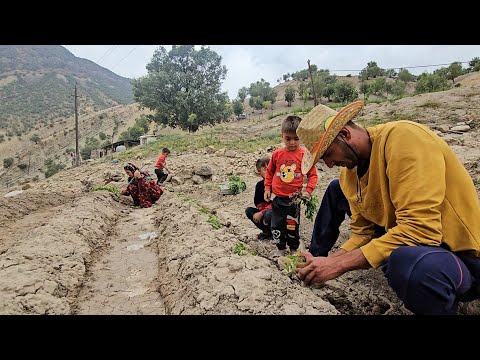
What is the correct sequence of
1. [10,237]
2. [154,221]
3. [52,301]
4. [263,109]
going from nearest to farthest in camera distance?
1. [52,301]
2. [10,237]
3. [154,221]
4. [263,109]

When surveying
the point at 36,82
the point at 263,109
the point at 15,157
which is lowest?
the point at 15,157

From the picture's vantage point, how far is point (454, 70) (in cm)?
3500

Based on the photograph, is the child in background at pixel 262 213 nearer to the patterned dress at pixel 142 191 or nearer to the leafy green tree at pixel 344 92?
the patterned dress at pixel 142 191

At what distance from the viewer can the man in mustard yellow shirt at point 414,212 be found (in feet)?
4.79

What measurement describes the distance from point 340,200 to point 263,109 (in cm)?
5915

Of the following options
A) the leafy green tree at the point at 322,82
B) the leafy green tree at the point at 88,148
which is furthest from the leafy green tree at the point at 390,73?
the leafy green tree at the point at 88,148

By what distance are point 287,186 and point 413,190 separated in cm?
190

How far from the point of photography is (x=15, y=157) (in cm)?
5309

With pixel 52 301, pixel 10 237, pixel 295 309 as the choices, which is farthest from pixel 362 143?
pixel 10 237

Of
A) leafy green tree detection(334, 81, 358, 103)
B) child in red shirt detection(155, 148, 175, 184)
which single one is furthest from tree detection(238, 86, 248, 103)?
child in red shirt detection(155, 148, 175, 184)

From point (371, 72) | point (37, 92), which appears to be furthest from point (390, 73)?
point (37, 92)

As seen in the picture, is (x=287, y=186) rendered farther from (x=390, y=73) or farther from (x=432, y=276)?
(x=390, y=73)
